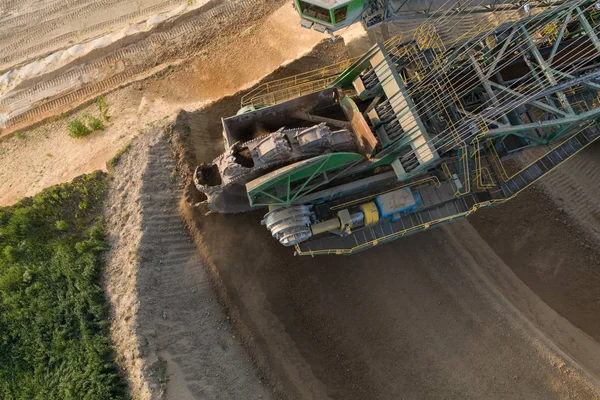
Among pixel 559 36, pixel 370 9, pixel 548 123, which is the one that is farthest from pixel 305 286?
pixel 559 36

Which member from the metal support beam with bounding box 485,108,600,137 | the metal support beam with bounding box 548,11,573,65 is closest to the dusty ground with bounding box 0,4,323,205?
the metal support beam with bounding box 485,108,600,137

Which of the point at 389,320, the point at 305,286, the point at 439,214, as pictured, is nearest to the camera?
the point at 439,214

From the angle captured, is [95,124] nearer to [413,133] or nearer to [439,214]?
[413,133]

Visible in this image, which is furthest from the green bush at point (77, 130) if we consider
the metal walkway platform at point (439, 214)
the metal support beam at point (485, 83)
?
the metal support beam at point (485, 83)

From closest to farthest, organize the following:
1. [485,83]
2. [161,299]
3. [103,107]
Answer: [485,83], [161,299], [103,107]

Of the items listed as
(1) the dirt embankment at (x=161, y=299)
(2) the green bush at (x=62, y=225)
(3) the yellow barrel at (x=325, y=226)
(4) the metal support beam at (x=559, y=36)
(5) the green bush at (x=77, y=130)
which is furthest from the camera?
(5) the green bush at (x=77, y=130)

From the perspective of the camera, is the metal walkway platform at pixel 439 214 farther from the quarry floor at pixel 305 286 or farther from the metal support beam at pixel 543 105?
the metal support beam at pixel 543 105
